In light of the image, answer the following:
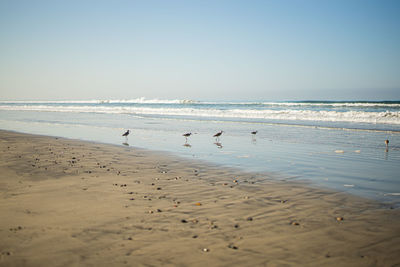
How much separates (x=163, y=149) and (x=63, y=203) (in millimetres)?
6870

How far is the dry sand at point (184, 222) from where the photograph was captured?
3659mm

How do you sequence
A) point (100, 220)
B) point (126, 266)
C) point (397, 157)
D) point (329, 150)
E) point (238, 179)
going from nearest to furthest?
point (126, 266) → point (100, 220) → point (238, 179) → point (397, 157) → point (329, 150)

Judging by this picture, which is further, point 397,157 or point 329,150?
point 329,150

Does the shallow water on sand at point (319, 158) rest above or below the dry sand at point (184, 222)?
above

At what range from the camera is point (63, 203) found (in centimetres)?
542

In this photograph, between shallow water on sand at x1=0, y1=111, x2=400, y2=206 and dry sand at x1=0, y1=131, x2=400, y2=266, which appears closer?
dry sand at x1=0, y1=131, x2=400, y2=266

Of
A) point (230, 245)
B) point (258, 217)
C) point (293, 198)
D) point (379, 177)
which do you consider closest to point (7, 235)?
point (230, 245)

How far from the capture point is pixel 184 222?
15.2ft

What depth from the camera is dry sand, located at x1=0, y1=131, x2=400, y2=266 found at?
366cm

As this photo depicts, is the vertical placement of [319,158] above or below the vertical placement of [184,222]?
above

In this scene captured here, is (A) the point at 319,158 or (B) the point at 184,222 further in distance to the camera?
(A) the point at 319,158

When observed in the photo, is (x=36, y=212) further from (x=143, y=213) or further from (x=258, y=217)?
(x=258, y=217)

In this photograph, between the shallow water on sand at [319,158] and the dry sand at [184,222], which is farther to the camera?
the shallow water on sand at [319,158]

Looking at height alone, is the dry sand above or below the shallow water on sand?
below
